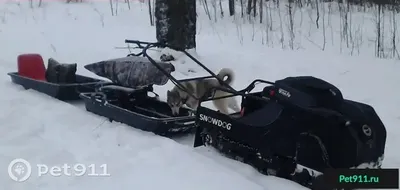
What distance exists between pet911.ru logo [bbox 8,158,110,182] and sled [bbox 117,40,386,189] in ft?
2.84

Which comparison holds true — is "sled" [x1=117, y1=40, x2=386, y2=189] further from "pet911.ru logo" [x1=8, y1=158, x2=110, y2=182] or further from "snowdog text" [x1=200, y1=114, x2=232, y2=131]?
"pet911.ru logo" [x1=8, y1=158, x2=110, y2=182]

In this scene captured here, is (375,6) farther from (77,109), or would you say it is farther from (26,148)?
(26,148)

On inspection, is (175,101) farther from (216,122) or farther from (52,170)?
(52,170)

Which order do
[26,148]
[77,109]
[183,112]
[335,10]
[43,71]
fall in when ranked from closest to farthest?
[26,148], [183,112], [77,109], [43,71], [335,10]

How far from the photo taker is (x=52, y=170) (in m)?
3.11

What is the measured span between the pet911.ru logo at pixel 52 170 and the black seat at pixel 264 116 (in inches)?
37.9

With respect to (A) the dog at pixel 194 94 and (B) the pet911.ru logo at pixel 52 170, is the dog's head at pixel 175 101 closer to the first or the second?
(A) the dog at pixel 194 94

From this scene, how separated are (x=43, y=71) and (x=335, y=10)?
27.4 ft

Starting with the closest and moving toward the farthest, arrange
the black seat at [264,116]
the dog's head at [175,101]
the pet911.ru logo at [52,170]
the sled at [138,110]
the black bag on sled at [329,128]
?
the black bag on sled at [329,128]
the pet911.ru logo at [52,170]
the black seat at [264,116]
the sled at [138,110]
the dog's head at [175,101]

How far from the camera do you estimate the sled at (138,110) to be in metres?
3.84

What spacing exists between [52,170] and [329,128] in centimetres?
167

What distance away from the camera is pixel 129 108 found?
14.4 feet

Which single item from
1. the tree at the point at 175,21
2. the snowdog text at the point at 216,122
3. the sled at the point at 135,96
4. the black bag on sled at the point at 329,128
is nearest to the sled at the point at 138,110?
the sled at the point at 135,96

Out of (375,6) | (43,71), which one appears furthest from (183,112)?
(375,6)
